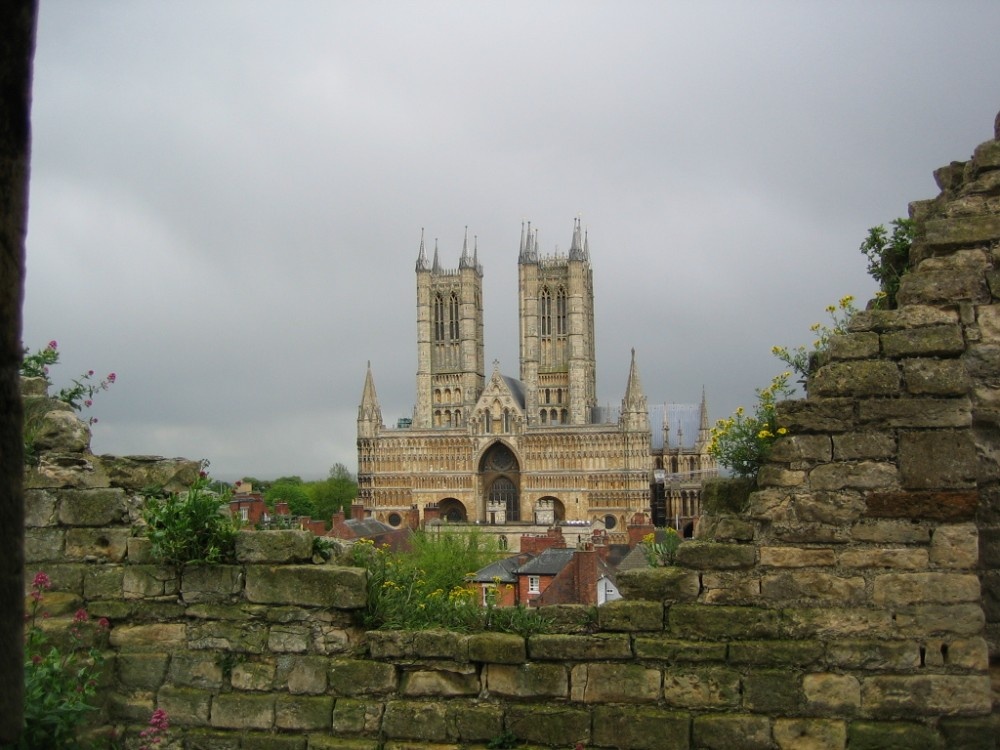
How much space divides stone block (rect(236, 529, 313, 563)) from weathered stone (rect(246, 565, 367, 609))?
0.06 metres

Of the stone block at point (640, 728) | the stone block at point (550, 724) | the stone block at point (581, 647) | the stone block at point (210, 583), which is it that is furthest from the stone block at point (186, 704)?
→ the stone block at point (640, 728)

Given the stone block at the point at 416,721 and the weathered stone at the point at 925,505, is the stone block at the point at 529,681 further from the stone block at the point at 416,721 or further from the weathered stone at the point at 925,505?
the weathered stone at the point at 925,505

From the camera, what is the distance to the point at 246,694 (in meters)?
5.64

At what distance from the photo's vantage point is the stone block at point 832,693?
5.09m

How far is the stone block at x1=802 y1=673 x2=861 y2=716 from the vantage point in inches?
201

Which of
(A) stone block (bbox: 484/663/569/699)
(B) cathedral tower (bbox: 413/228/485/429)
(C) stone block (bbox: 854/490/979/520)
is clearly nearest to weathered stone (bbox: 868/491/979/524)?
(C) stone block (bbox: 854/490/979/520)

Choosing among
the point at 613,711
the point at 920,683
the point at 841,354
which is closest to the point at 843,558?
the point at 920,683

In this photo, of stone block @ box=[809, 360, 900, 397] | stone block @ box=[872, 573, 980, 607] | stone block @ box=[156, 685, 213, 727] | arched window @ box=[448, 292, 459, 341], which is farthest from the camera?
arched window @ box=[448, 292, 459, 341]

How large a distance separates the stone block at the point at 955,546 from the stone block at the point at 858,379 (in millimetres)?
906

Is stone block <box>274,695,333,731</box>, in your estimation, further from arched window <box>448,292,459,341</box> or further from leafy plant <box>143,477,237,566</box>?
arched window <box>448,292,459,341</box>

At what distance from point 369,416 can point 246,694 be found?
Answer: 8168 cm

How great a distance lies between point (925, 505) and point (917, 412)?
0.58 m

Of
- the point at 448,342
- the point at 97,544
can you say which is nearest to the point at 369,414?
the point at 448,342

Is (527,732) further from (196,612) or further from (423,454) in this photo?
(423,454)
